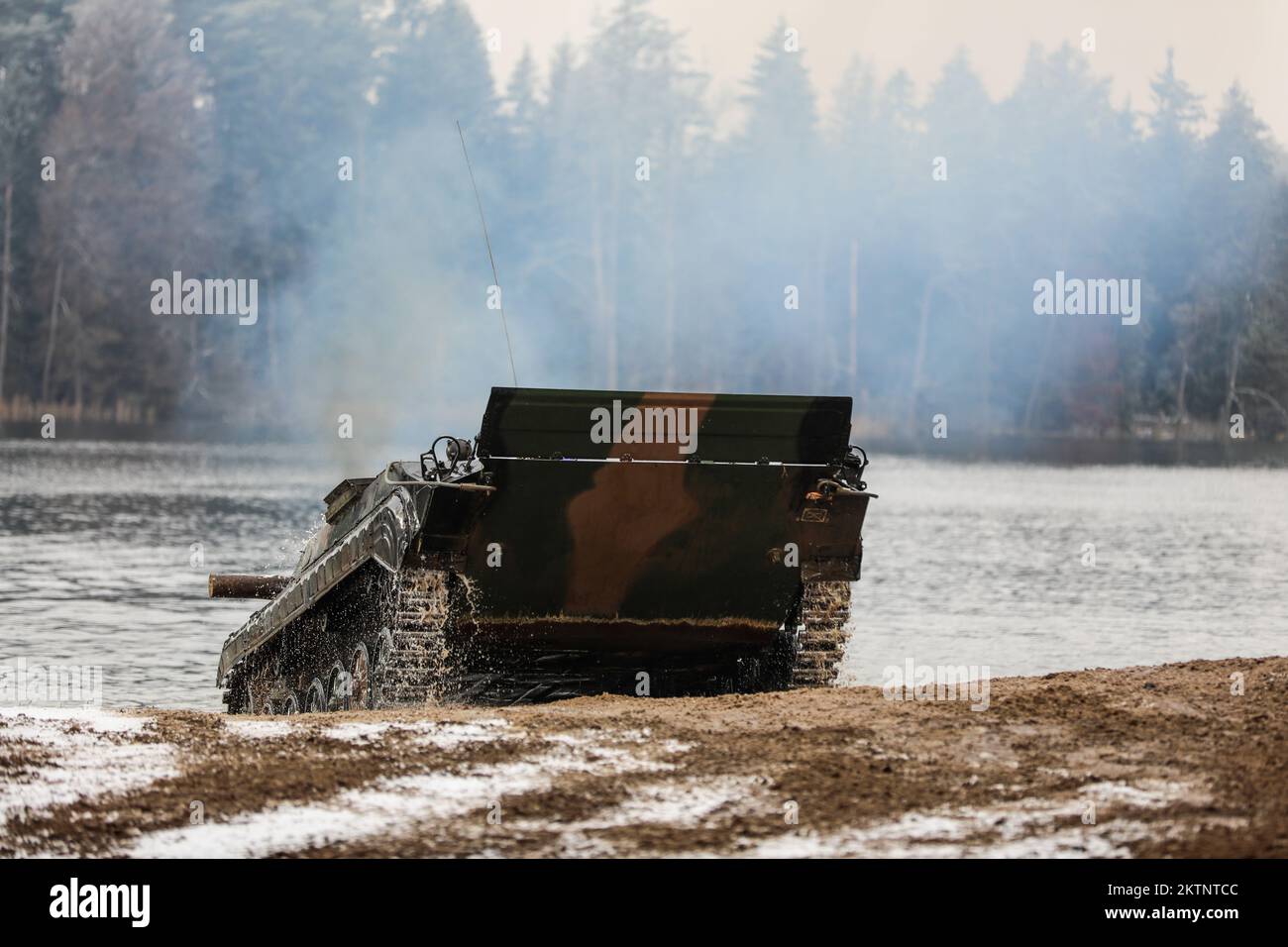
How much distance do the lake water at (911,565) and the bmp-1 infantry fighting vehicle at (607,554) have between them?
2625 millimetres

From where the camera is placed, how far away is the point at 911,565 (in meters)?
21.5

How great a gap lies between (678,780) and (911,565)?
1514 centimetres

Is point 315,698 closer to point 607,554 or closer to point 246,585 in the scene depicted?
point 246,585

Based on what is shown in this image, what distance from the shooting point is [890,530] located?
25875 mm

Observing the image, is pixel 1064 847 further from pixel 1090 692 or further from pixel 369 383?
pixel 369 383

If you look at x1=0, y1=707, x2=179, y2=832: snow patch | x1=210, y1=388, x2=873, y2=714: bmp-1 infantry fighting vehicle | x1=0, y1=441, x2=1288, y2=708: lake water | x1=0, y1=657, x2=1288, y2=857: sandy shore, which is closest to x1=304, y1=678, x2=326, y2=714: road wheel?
x1=210, y1=388, x2=873, y2=714: bmp-1 infantry fighting vehicle

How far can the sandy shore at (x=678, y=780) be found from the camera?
5730 millimetres

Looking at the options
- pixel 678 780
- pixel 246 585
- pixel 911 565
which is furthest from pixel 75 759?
pixel 911 565

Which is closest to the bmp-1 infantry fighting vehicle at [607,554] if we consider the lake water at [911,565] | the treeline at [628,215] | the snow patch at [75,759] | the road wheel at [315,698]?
the road wheel at [315,698]

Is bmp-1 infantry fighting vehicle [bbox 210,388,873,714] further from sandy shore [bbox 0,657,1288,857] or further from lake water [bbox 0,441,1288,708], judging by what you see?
lake water [bbox 0,441,1288,708]

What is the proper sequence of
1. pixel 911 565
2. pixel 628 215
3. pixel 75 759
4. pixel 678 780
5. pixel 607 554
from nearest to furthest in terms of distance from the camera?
1. pixel 678 780
2. pixel 75 759
3. pixel 607 554
4. pixel 911 565
5. pixel 628 215

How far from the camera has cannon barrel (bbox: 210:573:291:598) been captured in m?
11.6
